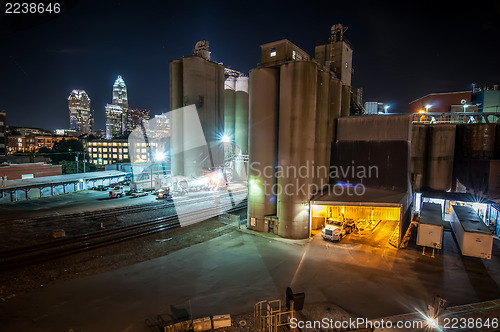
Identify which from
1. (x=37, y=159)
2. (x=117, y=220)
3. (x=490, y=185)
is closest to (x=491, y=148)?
(x=490, y=185)

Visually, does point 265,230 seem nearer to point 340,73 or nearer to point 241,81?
point 340,73

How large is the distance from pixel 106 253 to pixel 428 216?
79.9ft

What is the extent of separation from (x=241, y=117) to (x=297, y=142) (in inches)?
1479

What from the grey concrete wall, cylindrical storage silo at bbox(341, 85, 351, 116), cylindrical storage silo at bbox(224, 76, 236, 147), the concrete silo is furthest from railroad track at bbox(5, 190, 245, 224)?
cylindrical storage silo at bbox(224, 76, 236, 147)

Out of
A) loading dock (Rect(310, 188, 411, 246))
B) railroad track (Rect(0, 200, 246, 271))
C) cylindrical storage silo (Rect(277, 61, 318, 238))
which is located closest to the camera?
railroad track (Rect(0, 200, 246, 271))

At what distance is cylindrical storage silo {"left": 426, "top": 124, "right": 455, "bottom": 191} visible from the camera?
2880cm

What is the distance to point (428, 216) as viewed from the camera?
20766mm

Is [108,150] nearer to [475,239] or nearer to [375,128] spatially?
[375,128]

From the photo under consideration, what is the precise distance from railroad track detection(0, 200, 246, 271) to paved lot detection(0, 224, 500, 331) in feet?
15.6

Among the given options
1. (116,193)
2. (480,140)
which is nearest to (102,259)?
(116,193)

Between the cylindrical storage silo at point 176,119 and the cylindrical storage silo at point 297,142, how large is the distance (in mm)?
29929

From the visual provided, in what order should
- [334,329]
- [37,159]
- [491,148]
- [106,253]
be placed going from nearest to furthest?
[334,329], [106,253], [491,148], [37,159]

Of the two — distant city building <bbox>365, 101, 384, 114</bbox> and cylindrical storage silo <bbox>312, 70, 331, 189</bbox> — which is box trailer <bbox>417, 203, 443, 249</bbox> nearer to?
cylindrical storage silo <bbox>312, 70, 331, 189</bbox>

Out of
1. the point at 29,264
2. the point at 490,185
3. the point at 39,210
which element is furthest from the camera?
the point at 39,210
